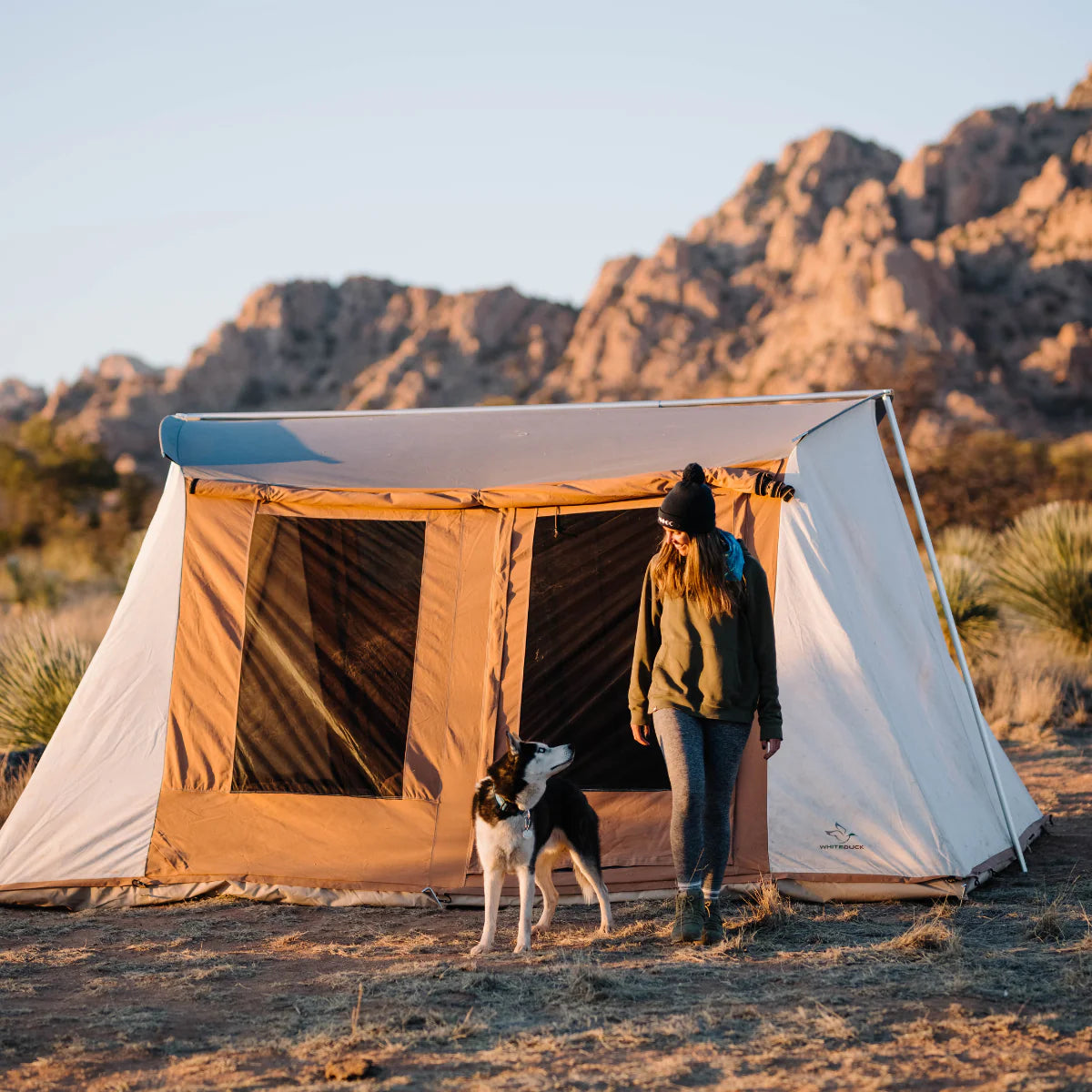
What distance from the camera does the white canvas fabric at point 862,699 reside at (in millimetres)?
5312

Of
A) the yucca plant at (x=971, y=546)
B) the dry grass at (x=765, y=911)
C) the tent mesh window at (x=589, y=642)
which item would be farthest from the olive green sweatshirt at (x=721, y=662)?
the yucca plant at (x=971, y=546)

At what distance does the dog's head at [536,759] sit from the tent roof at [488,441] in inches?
64.5

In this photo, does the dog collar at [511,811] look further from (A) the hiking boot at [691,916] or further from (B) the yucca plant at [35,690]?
(B) the yucca plant at [35,690]

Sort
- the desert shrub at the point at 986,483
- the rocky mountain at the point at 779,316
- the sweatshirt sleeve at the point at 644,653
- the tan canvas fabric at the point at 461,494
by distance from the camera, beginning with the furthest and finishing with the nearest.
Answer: the rocky mountain at the point at 779,316 → the desert shrub at the point at 986,483 → the tan canvas fabric at the point at 461,494 → the sweatshirt sleeve at the point at 644,653

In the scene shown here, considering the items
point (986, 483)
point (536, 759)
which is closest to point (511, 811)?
point (536, 759)

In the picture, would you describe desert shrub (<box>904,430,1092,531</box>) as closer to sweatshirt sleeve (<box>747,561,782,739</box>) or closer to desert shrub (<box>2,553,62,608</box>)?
desert shrub (<box>2,553,62,608</box>)

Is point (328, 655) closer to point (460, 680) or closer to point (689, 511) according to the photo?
point (460, 680)

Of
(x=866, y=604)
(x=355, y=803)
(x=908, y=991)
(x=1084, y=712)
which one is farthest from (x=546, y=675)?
(x=1084, y=712)

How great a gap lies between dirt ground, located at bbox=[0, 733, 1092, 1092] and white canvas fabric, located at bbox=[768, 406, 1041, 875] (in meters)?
0.28

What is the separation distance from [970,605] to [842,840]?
24.1ft

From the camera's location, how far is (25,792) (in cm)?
585

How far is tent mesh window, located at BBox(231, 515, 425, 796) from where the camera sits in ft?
19.3

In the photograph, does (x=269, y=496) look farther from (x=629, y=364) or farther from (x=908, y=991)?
(x=629, y=364)

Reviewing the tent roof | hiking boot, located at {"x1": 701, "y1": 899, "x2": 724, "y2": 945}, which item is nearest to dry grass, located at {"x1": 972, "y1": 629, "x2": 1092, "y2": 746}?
the tent roof
